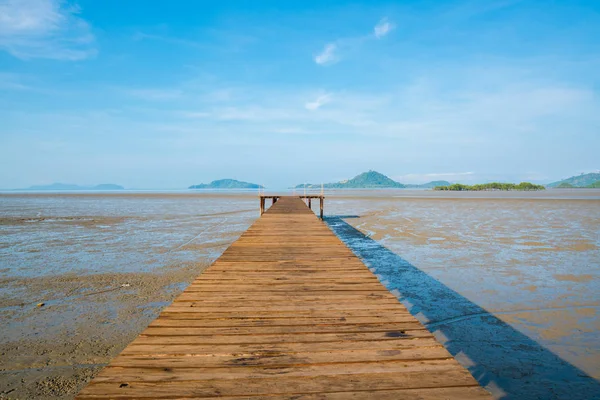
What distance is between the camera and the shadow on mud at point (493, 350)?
3.40 m

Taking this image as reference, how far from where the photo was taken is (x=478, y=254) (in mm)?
9633

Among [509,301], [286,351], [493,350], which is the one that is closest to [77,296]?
[286,351]

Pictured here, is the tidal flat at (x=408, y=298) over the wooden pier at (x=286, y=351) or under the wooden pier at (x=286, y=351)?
under

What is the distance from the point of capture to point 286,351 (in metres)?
2.36

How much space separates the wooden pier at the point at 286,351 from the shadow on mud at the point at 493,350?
1402mm

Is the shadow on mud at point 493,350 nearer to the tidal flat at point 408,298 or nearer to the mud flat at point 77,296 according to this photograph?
the tidal flat at point 408,298

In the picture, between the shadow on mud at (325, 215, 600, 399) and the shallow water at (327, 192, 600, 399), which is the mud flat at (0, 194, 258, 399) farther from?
the shallow water at (327, 192, 600, 399)

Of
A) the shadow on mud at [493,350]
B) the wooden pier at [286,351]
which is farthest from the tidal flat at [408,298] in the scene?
the wooden pier at [286,351]

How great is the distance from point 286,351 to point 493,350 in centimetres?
318

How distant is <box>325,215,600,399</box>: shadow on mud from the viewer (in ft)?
11.2

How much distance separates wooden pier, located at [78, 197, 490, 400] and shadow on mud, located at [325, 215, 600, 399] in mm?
1402

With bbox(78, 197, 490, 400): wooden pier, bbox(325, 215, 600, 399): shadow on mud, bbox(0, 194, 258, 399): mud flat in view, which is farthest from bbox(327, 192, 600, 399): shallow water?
bbox(0, 194, 258, 399): mud flat

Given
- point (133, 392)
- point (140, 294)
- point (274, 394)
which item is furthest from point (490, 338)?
point (140, 294)

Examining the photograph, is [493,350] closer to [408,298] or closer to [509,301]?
[408,298]
